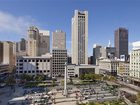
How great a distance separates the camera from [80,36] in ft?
533

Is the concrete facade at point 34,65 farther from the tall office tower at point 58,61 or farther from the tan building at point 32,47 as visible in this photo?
the tan building at point 32,47

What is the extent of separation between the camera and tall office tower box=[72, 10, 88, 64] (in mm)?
160500

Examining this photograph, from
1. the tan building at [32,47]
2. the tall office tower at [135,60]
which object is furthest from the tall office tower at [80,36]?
the tall office tower at [135,60]

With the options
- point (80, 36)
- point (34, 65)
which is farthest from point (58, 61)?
point (80, 36)

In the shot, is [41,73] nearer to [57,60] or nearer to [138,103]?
[57,60]

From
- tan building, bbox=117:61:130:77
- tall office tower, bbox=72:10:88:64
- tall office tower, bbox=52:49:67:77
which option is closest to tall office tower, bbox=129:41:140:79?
tan building, bbox=117:61:130:77

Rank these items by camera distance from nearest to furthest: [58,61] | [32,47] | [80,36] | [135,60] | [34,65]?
[135,60] → [34,65] → [58,61] → [80,36] → [32,47]

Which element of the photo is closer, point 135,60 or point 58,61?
point 135,60

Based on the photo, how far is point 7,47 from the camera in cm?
15112

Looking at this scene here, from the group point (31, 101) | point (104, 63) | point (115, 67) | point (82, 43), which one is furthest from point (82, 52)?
point (31, 101)

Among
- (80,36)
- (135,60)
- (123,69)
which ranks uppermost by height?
(80,36)

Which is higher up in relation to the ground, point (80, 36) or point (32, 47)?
point (80, 36)

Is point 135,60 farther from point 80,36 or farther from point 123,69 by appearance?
point 80,36

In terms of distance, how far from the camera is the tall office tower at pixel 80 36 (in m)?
160
